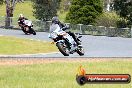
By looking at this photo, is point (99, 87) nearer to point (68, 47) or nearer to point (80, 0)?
point (68, 47)

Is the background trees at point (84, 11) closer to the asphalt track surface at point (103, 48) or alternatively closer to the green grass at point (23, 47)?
the asphalt track surface at point (103, 48)

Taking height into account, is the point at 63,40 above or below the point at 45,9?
above

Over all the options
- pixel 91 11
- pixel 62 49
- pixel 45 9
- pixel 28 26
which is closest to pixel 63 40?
pixel 62 49

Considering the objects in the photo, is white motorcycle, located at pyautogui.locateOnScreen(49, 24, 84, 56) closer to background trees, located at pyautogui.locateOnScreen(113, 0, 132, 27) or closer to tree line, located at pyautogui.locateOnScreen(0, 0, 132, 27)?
tree line, located at pyautogui.locateOnScreen(0, 0, 132, 27)

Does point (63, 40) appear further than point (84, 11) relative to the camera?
No

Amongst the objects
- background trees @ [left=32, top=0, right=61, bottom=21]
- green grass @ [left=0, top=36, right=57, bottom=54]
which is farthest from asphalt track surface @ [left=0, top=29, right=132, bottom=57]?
background trees @ [left=32, top=0, right=61, bottom=21]

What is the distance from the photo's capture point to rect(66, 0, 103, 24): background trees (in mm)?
45938

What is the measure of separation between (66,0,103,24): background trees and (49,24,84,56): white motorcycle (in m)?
35.6

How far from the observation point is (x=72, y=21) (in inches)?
1843

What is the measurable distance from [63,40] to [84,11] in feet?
120

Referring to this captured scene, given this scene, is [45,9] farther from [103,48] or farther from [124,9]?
[103,48]

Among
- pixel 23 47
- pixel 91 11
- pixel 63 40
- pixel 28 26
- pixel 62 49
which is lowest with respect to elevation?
pixel 23 47

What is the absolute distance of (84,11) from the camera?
4588 cm

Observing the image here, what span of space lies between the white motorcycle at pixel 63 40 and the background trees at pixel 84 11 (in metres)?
35.6
